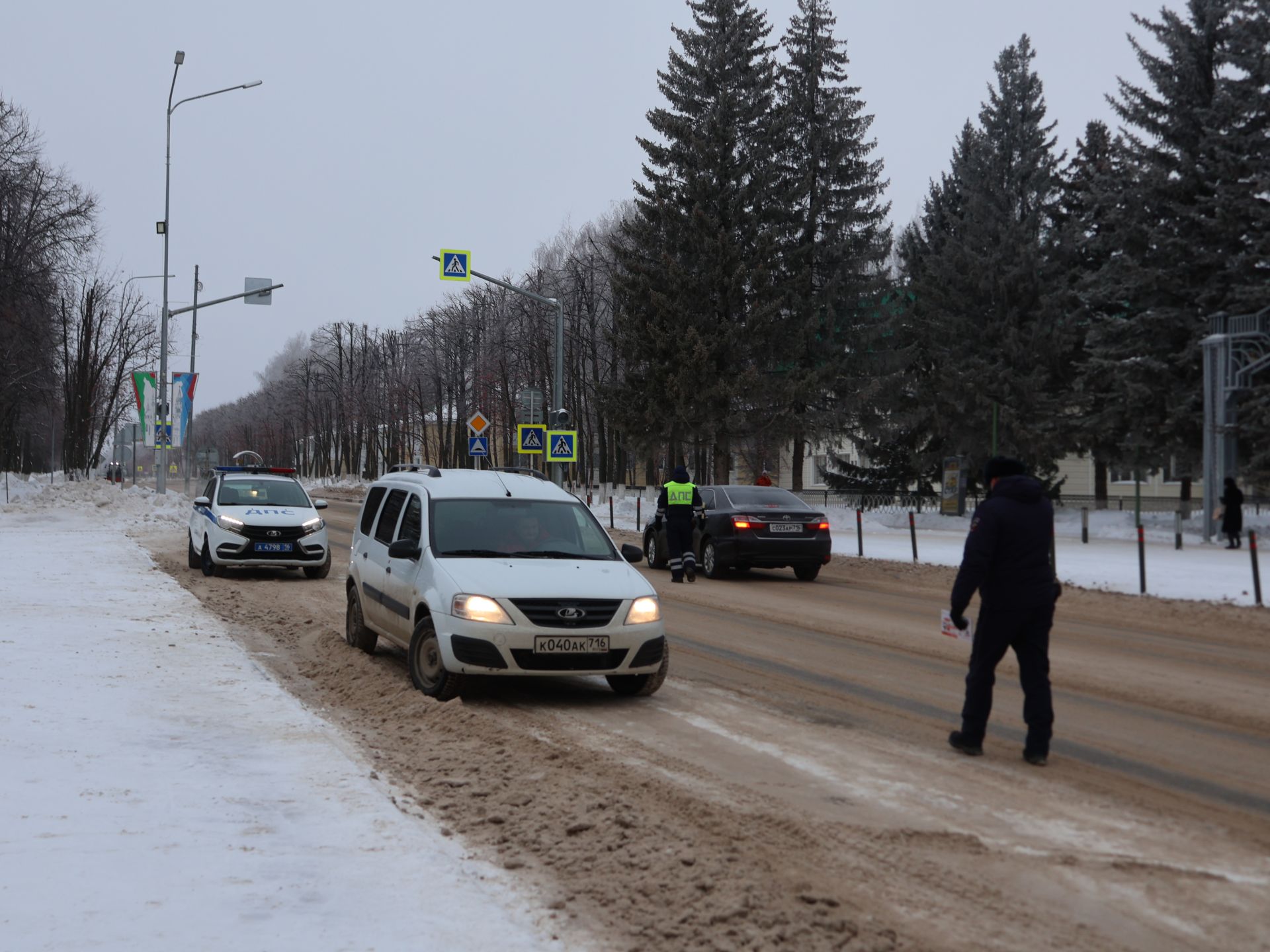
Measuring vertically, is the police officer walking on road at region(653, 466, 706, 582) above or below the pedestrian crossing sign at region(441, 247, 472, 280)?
below

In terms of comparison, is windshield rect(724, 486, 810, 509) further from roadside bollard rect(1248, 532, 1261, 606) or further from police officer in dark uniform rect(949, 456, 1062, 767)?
police officer in dark uniform rect(949, 456, 1062, 767)

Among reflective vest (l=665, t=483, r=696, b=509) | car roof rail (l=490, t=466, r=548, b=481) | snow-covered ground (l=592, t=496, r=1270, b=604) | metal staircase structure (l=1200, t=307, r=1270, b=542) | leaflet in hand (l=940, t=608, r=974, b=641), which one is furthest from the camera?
metal staircase structure (l=1200, t=307, r=1270, b=542)

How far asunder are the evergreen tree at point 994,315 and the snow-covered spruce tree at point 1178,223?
5836 mm

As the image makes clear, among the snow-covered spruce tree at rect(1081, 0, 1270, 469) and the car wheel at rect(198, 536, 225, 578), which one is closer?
the car wheel at rect(198, 536, 225, 578)

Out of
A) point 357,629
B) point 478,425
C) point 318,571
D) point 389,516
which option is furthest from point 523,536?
point 478,425

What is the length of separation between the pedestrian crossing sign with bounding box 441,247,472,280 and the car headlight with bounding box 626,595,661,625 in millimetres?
20862

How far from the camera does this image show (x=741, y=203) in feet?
129

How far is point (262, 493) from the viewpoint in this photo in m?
20.2

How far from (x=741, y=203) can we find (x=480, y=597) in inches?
1291

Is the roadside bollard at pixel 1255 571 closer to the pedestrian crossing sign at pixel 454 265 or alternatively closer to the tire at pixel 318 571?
Answer: the tire at pixel 318 571

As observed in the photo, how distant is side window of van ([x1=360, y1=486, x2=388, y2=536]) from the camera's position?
11.3 meters

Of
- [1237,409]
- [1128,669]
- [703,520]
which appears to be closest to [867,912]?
[1128,669]

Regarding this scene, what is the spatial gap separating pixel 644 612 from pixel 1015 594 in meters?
2.75

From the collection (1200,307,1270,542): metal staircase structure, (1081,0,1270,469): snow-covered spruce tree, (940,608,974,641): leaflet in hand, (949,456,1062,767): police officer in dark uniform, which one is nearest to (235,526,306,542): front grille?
(940,608,974,641): leaflet in hand
